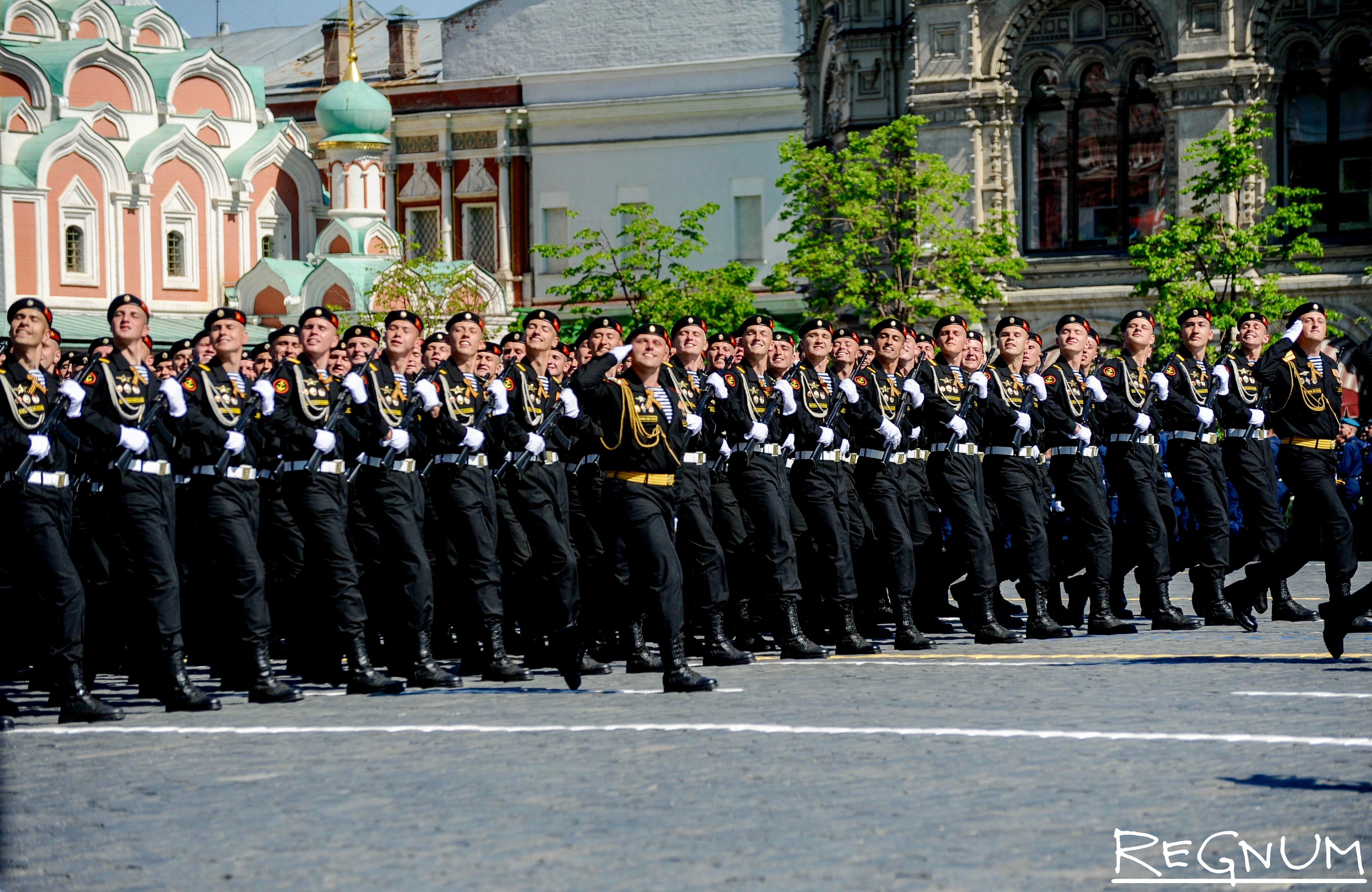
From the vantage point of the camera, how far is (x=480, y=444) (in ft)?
40.5

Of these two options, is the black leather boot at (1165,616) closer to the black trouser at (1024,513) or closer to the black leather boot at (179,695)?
the black trouser at (1024,513)

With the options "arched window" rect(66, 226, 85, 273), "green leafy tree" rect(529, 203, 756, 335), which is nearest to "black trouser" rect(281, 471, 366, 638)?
"green leafy tree" rect(529, 203, 756, 335)

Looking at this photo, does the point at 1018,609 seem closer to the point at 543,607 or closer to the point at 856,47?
the point at 543,607

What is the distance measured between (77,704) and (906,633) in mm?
5367

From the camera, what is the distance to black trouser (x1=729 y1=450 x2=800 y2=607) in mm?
13133

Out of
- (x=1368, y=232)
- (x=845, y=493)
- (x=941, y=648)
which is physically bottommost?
(x=941, y=648)

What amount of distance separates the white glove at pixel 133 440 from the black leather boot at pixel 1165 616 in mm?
6969

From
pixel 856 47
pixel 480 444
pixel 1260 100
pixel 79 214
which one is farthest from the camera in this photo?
pixel 79 214

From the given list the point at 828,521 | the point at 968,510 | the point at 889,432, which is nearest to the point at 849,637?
the point at 828,521

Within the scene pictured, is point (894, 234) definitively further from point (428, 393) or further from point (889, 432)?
point (428, 393)

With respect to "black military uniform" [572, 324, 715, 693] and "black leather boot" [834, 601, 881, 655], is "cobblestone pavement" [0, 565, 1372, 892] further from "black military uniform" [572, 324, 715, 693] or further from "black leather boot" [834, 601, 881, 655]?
"black leather boot" [834, 601, 881, 655]

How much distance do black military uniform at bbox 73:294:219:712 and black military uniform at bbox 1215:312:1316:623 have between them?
23.5 feet

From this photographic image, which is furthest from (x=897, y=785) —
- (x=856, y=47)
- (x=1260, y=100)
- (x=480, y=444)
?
(x=856, y=47)

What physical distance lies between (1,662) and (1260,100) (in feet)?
78.4
